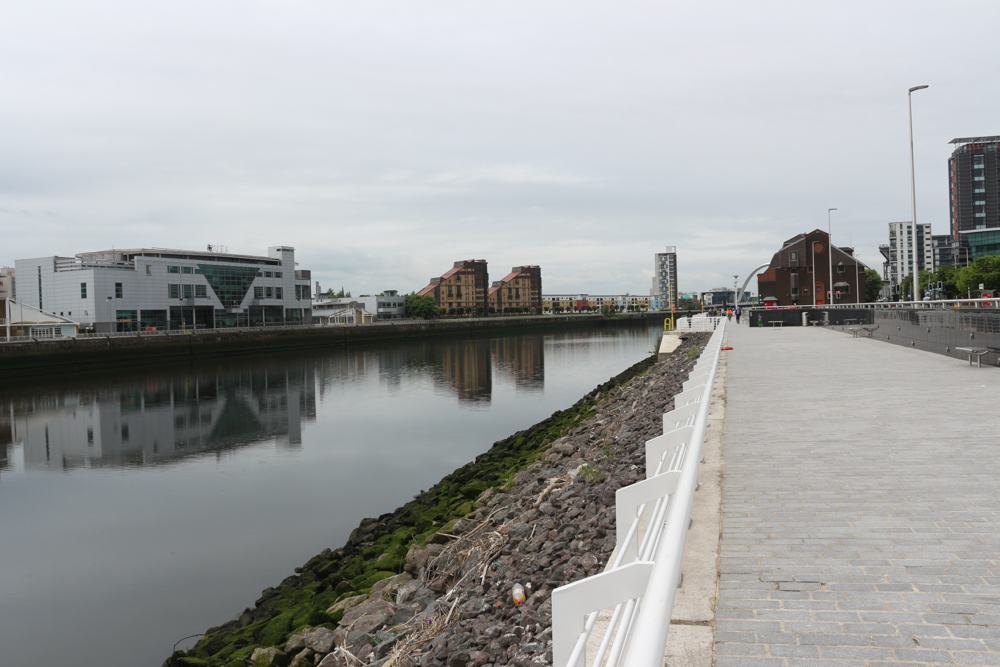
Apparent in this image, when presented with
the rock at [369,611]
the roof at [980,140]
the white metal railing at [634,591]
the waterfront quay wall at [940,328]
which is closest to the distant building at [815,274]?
the waterfront quay wall at [940,328]

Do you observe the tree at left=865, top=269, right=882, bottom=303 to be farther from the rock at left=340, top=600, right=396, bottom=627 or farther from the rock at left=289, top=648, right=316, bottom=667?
the rock at left=289, top=648, right=316, bottom=667

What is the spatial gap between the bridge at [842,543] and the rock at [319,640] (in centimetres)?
397

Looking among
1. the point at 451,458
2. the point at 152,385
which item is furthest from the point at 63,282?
the point at 451,458

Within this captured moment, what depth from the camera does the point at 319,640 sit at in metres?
6.71

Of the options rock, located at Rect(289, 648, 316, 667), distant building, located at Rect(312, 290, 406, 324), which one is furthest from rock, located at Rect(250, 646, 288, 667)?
distant building, located at Rect(312, 290, 406, 324)

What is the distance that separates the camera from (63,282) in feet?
239

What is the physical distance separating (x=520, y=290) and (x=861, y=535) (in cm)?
18085

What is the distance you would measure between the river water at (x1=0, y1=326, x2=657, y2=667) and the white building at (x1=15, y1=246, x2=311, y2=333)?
119ft

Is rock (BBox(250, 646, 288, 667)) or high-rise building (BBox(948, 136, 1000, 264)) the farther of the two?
high-rise building (BBox(948, 136, 1000, 264))

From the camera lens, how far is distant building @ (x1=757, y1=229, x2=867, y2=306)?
298 ft

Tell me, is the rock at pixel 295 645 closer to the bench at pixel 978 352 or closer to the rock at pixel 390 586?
the rock at pixel 390 586

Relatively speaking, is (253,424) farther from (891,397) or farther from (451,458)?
(891,397)

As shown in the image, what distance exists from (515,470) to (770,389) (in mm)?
5364

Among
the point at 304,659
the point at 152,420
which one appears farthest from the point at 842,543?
the point at 152,420
